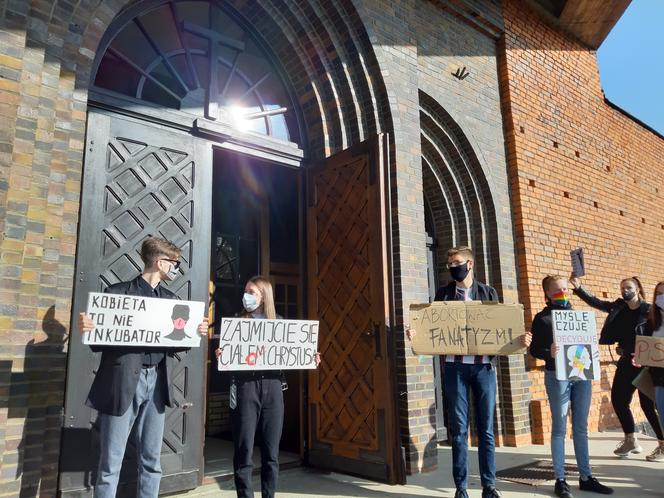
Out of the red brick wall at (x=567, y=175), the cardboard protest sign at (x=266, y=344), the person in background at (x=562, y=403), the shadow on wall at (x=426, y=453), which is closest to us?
the cardboard protest sign at (x=266, y=344)

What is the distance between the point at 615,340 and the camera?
5.47 meters

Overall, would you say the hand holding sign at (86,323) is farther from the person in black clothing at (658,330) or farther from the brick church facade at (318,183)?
the person in black clothing at (658,330)

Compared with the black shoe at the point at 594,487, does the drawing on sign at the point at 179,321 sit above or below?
above

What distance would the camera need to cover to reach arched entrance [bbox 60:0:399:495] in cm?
391

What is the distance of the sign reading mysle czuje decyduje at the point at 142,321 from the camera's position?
2.89 metres

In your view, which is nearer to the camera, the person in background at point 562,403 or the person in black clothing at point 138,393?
the person in black clothing at point 138,393

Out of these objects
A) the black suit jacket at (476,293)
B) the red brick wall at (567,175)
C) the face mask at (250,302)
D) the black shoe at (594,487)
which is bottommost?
the black shoe at (594,487)

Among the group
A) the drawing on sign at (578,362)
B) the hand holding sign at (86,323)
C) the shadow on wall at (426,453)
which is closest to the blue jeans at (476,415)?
the drawing on sign at (578,362)

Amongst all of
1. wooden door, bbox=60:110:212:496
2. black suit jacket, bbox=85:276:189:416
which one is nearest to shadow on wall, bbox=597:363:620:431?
wooden door, bbox=60:110:212:496

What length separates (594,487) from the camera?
4.05m

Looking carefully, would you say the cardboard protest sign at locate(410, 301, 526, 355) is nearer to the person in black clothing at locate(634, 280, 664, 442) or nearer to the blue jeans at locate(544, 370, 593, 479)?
the blue jeans at locate(544, 370, 593, 479)

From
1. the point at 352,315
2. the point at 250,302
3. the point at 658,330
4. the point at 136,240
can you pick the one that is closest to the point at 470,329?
the point at 352,315

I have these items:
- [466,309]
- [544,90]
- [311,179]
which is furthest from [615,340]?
[544,90]

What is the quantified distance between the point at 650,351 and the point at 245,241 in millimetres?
5038
